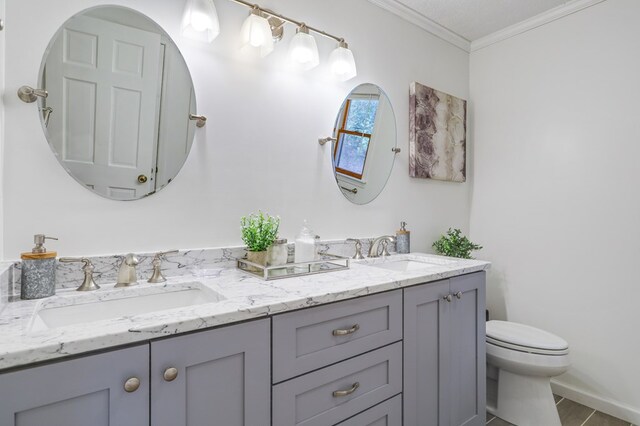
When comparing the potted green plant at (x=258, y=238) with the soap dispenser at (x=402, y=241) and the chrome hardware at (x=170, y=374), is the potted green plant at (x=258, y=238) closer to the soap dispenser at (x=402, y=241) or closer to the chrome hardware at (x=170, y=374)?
the chrome hardware at (x=170, y=374)

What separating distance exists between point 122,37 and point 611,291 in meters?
2.78

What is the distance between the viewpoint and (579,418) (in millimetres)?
1959

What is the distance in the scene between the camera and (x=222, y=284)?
123 cm

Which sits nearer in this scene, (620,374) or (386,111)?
(620,374)

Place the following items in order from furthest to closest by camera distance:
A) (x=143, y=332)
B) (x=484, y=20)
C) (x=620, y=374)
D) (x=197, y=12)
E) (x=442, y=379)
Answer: (x=484, y=20)
(x=620, y=374)
(x=442, y=379)
(x=197, y=12)
(x=143, y=332)

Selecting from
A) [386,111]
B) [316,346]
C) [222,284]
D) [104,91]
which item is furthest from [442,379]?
[104,91]

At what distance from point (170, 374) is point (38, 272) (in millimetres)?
567

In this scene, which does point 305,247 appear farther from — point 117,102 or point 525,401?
point 525,401

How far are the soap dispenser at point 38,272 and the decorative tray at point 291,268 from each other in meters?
0.65

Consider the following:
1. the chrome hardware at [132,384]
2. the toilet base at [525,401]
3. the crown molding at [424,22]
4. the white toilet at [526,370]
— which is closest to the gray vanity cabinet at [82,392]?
the chrome hardware at [132,384]

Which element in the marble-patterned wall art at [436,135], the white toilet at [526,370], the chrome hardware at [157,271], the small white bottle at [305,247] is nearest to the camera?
the chrome hardware at [157,271]

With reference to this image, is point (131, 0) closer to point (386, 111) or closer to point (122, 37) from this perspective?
point (122, 37)

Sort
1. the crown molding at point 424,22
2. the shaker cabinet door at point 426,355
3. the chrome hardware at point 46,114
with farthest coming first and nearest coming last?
1. the crown molding at point 424,22
2. the shaker cabinet door at point 426,355
3. the chrome hardware at point 46,114

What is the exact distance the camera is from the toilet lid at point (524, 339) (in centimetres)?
178
